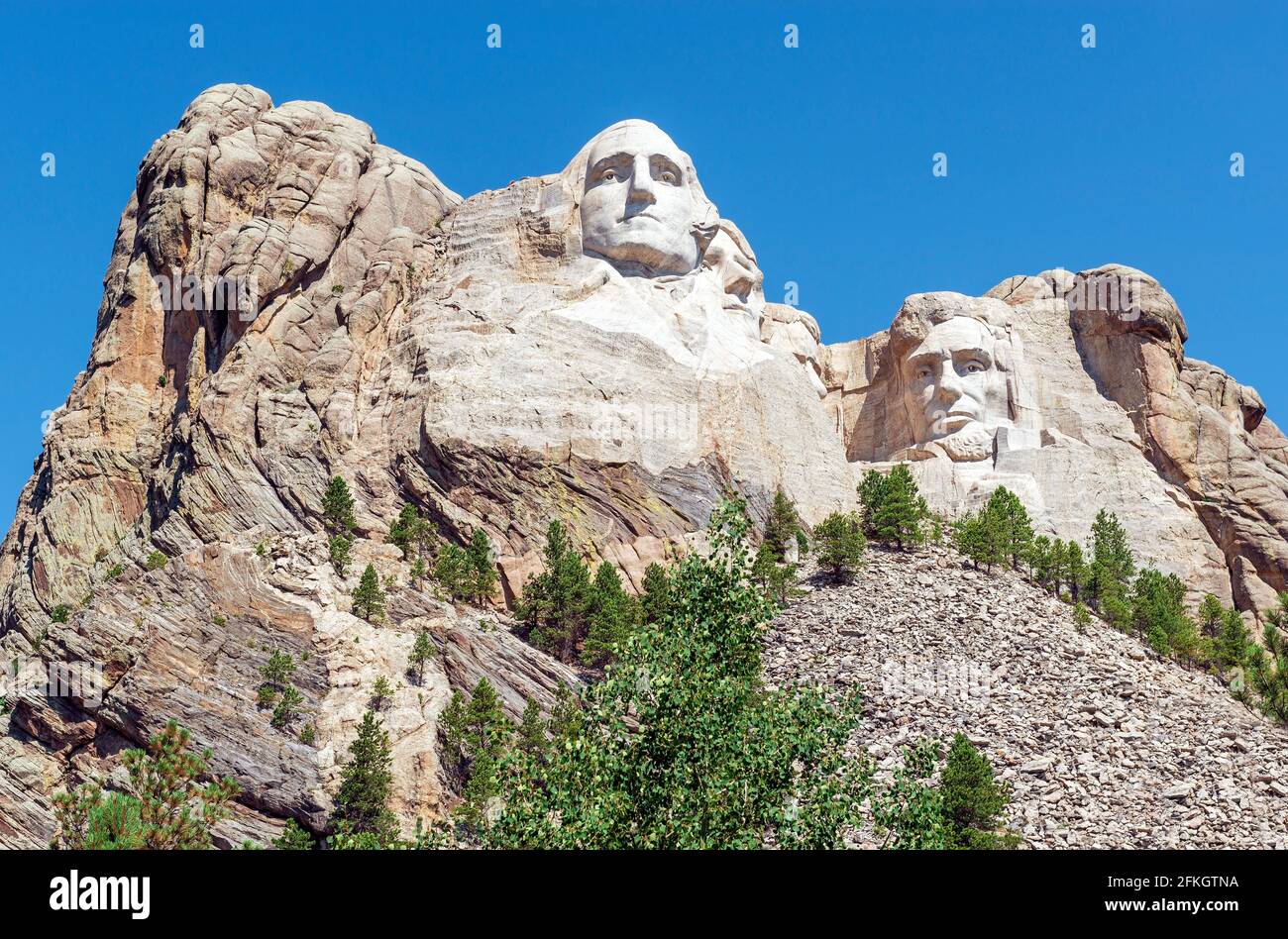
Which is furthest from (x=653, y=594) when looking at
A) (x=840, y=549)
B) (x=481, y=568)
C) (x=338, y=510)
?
(x=338, y=510)

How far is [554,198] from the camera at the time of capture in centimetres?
4781

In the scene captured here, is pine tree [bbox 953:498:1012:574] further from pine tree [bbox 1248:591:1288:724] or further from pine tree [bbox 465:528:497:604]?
pine tree [bbox 465:528:497:604]

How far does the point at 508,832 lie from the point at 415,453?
2053 centimetres

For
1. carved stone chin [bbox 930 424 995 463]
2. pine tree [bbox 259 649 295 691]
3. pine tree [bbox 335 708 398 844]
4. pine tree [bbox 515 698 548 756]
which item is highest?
carved stone chin [bbox 930 424 995 463]

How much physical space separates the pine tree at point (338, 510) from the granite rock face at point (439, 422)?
33 centimetres

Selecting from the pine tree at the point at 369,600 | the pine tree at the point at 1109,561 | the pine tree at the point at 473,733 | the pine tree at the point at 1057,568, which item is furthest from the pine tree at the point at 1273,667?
the pine tree at the point at 369,600

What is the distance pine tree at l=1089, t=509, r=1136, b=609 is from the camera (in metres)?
43.6

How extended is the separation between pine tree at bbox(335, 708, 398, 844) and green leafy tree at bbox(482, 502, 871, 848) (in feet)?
30.2

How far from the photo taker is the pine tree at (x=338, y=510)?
40.9 meters

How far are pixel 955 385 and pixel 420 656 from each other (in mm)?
18882

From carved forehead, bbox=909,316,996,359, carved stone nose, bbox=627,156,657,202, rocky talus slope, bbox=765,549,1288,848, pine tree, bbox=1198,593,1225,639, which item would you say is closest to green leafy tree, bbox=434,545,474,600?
rocky talus slope, bbox=765,549,1288,848

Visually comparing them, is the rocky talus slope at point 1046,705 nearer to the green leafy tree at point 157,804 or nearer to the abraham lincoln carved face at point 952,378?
the abraham lincoln carved face at point 952,378

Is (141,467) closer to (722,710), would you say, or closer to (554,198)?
(554,198)
